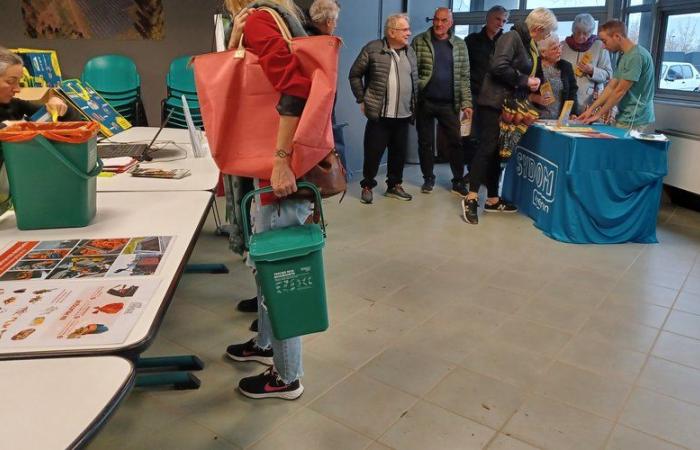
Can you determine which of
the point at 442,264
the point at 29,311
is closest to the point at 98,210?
the point at 29,311

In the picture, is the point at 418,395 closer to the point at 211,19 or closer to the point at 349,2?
the point at 349,2

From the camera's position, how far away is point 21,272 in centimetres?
134

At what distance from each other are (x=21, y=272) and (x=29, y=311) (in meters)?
0.23

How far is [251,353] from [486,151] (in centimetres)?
253

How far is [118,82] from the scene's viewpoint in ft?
16.6

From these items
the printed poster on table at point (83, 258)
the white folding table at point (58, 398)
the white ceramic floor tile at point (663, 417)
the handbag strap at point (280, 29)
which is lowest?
the white ceramic floor tile at point (663, 417)

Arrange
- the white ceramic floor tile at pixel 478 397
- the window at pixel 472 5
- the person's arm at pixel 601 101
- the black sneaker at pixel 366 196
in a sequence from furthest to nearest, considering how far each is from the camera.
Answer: the window at pixel 472 5 → the black sneaker at pixel 366 196 → the person's arm at pixel 601 101 → the white ceramic floor tile at pixel 478 397

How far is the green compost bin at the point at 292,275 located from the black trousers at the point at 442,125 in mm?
3244

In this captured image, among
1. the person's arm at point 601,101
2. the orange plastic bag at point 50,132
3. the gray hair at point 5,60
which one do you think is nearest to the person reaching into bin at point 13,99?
the gray hair at point 5,60

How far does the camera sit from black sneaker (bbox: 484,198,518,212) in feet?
14.6

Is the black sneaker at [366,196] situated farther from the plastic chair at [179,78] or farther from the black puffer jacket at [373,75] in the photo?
the plastic chair at [179,78]

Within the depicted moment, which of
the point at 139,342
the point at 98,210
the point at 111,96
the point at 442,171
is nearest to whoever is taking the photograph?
the point at 139,342

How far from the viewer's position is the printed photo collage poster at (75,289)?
1.06 metres

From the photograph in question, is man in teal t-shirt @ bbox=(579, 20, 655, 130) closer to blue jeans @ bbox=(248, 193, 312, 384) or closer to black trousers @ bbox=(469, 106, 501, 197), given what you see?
black trousers @ bbox=(469, 106, 501, 197)
